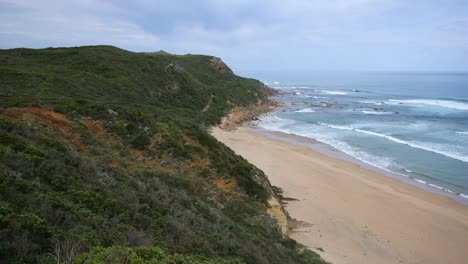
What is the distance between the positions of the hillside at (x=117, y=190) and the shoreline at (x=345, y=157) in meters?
13.2

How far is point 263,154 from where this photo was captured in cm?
2933

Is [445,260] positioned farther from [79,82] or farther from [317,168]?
[79,82]

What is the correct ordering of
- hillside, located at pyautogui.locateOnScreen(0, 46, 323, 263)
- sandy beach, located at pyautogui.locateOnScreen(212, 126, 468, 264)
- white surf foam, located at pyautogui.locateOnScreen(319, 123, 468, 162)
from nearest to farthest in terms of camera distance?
hillside, located at pyautogui.locateOnScreen(0, 46, 323, 263)
sandy beach, located at pyautogui.locateOnScreen(212, 126, 468, 264)
white surf foam, located at pyautogui.locateOnScreen(319, 123, 468, 162)

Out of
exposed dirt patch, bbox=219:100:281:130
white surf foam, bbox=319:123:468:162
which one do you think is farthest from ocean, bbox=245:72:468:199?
exposed dirt patch, bbox=219:100:281:130

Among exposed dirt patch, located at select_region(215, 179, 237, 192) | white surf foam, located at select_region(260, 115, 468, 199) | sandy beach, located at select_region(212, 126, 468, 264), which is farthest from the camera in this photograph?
white surf foam, located at select_region(260, 115, 468, 199)

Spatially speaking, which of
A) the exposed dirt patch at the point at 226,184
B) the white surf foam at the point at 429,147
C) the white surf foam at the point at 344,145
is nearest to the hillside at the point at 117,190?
the exposed dirt patch at the point at 226,184

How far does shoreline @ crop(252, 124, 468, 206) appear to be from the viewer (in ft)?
72.6

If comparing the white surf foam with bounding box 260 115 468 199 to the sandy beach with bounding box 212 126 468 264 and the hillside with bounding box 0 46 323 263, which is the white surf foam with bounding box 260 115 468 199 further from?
the hillside with bounding box 0 46 323 263

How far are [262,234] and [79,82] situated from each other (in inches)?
955

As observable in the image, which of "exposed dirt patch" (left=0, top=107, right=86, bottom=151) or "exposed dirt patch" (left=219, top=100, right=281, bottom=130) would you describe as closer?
"exposed dirt patch" (left=0, top=107, right=86, bottom=151)

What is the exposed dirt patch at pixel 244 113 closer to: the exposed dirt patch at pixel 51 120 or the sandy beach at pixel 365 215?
the sandy beach at pixel 365 215

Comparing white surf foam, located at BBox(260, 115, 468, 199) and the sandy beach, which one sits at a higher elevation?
white surf foam, located at BBox(260, 115, 468, 199)

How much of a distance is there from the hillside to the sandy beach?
8.58 feet

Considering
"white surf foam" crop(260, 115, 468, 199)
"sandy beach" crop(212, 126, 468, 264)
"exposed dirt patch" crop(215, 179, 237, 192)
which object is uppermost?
"exposed dirt patch" crop(215, 179, 237, 192)
